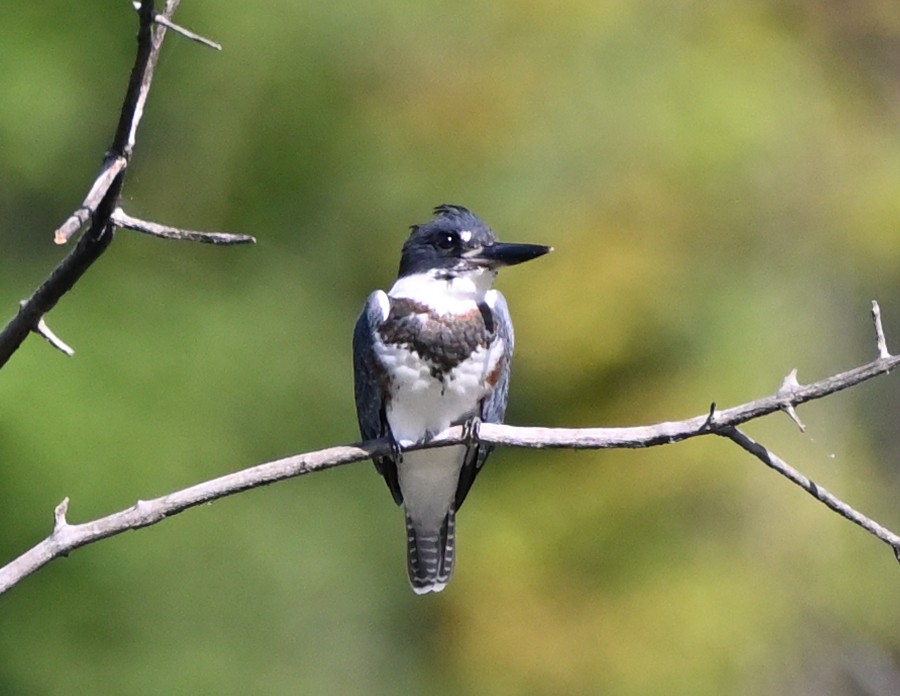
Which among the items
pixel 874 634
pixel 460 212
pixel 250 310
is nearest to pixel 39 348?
pixel 250 310

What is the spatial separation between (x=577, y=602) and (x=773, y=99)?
216cm

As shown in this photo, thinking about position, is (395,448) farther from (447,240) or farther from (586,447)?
(586,447)

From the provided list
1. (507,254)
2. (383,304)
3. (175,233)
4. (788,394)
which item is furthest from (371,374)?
(175,233)

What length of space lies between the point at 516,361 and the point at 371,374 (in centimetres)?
219

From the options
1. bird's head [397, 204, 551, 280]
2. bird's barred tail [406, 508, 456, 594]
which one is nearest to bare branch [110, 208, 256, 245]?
bird's head [397, 204, 551, 280]

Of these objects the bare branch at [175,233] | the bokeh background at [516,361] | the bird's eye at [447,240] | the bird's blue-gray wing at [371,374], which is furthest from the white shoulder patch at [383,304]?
the bokeh background at [516,361]

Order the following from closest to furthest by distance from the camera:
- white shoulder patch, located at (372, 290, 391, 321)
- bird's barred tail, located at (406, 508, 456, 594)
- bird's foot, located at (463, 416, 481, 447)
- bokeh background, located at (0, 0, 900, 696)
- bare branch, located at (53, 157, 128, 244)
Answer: bare branch, located at (53, 157, 128, 244), bird's foot, located at (463, 416, 481, 447), white shoulder patch, located at (372, 290, 391, 321), bird's barred tail, located at (406, 508, 456, 594), bokeh background, located at (0, 0, 900, 696)

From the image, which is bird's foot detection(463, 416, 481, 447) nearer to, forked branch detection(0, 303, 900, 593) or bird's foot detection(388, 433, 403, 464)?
bird's foot detection(388, 433, 403, 464)

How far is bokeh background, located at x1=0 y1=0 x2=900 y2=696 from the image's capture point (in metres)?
4.67

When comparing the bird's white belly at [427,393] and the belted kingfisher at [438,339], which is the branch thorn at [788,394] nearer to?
the belted kingfisher at [438,339]

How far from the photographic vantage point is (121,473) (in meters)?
4.52

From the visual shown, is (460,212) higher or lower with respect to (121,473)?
higher

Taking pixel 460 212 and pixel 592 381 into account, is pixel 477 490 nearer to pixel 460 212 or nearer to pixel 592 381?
pixel 592 381

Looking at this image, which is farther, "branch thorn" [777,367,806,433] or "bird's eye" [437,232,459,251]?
"bird's eye" [437,232,459,251]
